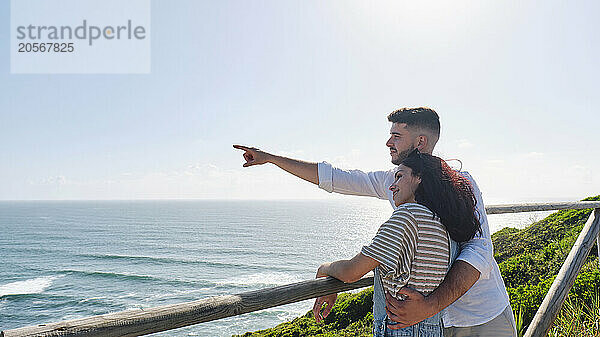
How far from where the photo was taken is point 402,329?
165cm

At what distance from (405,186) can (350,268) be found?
1.27 ft

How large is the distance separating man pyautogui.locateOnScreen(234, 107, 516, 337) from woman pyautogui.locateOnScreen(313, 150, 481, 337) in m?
0.05

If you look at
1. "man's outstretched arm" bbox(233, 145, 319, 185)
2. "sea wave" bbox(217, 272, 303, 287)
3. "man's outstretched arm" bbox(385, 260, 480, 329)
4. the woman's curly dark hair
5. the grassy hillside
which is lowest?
"sea wave" bbox(217, 272, 303, 287)

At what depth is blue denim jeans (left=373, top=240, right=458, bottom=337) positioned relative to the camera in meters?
1.65

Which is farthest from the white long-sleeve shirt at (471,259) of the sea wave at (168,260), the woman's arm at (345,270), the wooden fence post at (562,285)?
the sea wave at (168,260)

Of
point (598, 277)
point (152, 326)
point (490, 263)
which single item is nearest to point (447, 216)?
point (490, 263)

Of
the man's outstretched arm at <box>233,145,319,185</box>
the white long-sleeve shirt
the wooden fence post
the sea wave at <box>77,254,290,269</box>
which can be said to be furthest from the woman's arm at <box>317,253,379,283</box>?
the sea wave at <box>77,254,290,269</box>

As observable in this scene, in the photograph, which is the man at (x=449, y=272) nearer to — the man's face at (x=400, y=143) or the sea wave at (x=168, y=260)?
the man's face at (x=400, y=143)

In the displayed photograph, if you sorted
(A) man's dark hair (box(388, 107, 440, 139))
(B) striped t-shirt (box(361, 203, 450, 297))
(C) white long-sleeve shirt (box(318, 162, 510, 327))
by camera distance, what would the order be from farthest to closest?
(A) man's dark hair (box(388, 107, 440, 139)) → (C) white long-sleeve shirt (box(318, 162, 510, 327)) → (B) striped t-shirt (box(361, 203, 450, 297))

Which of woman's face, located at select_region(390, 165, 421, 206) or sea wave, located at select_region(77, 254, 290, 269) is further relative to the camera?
sea wave, located at select_region(77, 254, 290, 269)

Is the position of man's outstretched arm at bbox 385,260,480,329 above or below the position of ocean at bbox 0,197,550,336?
above

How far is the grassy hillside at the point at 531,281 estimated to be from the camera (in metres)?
4.43

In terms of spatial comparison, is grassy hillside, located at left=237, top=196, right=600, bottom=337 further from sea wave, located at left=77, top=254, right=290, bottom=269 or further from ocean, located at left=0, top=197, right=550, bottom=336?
sea wave, located at left=77, top=254, right=290, bottom=269

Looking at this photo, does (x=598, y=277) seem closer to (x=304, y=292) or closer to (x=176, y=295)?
(x=304, y=292)
